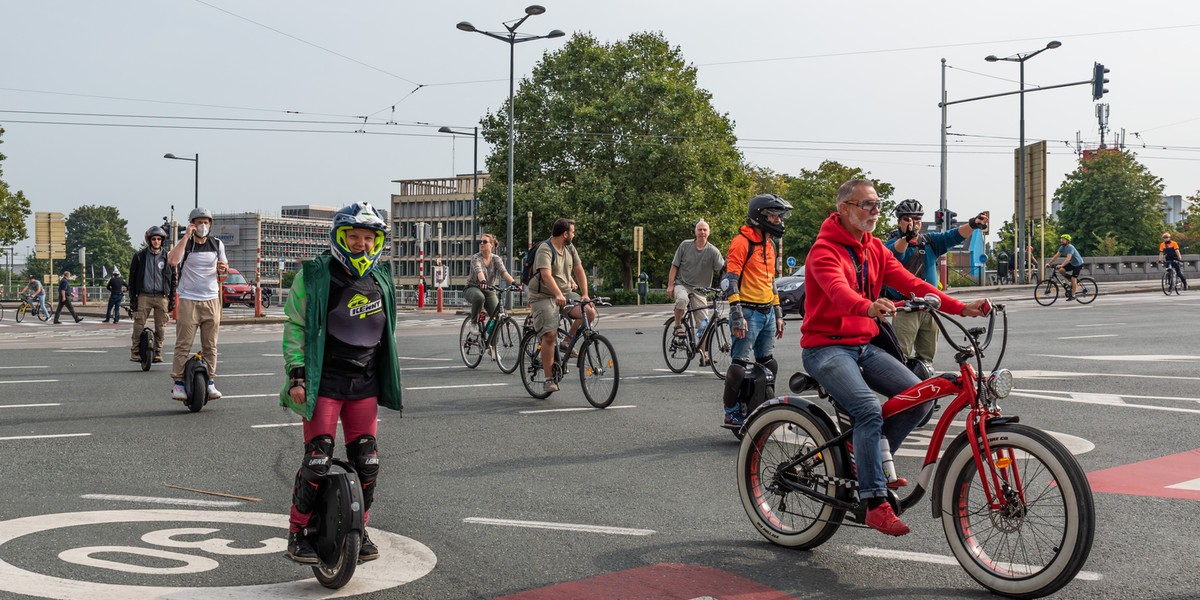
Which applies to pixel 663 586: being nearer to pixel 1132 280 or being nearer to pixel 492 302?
pixel 492 302

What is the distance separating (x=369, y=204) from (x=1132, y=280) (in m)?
47.4

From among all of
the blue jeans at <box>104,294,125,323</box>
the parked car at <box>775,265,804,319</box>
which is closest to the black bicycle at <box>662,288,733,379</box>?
the parked car at <box>775,265,804,319</box>

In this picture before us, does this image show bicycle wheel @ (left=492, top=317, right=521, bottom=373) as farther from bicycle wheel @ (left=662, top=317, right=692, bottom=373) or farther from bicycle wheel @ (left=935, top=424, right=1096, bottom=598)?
bicycle wheel @ (left=935, top=424, right=1096, bottom=598)

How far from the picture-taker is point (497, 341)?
47.0 feet

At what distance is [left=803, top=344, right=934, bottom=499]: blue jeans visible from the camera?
15.6 feet

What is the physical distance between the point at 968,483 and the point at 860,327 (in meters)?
0.92

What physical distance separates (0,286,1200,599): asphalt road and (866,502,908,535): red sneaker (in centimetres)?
18

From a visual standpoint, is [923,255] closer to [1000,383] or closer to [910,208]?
[910,208]

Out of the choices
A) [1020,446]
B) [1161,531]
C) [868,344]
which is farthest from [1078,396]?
[1020,446]

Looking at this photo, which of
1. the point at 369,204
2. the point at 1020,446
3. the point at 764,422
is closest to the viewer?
the point at 1020,446

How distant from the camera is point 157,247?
46.5 feet

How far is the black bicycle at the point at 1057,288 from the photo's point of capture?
29.7 m

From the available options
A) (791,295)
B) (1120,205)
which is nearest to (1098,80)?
(791,295)

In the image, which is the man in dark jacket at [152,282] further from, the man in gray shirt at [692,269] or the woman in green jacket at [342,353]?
the woman in green jacket at [342,353]
